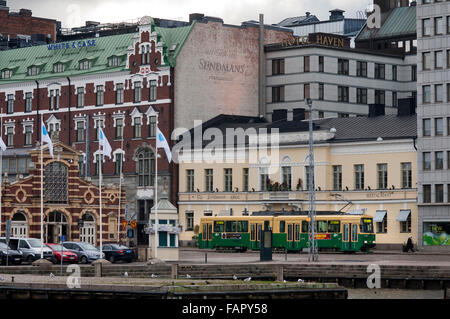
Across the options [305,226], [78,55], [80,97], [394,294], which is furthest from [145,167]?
[394,294]

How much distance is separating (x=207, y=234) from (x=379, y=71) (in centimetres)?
3253

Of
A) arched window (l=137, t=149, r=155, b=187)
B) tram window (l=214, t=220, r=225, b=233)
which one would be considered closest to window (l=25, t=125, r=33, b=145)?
arched window (l=137, t=149, r=155, b=187)

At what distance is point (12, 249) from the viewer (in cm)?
8869

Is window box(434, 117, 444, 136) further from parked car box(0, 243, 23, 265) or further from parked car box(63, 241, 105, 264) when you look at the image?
parked car box(0, 243, 23, 265)

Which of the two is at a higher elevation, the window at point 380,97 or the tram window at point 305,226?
the window at point 380,97

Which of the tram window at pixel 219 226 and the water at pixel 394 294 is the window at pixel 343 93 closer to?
the tram window at pixel 219 226

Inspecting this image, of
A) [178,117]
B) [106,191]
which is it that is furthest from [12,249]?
[178,117]

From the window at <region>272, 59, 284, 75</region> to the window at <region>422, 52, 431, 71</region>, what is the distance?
76.5 ft

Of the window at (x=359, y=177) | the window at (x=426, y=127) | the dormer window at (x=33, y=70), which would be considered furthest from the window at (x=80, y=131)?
the window at (x=426, y=127)

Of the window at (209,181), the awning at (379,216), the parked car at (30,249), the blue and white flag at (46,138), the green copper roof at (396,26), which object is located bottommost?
the parked car at (30,249)

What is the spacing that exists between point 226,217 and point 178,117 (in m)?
18.2

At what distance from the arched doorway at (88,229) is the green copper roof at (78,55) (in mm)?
23427

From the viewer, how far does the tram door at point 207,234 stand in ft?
367
